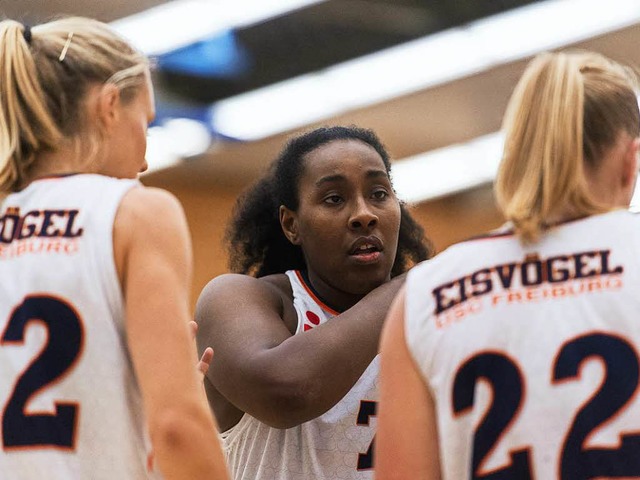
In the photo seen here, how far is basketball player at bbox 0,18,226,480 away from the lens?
1.97 meters

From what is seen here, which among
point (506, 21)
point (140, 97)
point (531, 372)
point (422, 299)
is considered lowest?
point (531, 372)

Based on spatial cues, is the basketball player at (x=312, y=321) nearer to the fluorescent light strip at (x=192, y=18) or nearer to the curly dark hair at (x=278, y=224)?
the curly dark hair at (x=278, y=224)

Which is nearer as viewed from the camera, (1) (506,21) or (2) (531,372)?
(2) (531,372)

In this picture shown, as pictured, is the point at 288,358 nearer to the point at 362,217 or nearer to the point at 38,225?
the point at 362,217

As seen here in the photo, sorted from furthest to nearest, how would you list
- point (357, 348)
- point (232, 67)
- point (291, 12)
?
point (232, 67)
point (291, 12)
point (357, 348)

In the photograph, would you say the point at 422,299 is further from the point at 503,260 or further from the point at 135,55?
the point at 135,55

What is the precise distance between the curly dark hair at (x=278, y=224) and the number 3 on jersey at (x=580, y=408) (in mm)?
1236

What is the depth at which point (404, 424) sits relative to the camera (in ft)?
6.63

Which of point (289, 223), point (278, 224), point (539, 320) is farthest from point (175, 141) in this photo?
point (539, 320)

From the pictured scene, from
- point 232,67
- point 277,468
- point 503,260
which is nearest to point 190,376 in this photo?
point 503,260

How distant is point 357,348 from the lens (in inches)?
104

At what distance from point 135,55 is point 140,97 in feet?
0.24

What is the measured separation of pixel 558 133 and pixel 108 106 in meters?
0.75

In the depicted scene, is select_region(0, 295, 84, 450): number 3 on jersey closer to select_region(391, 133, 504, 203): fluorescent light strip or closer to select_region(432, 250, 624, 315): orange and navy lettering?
select_region(432, 250, 624, 315): orange and navy lettering
